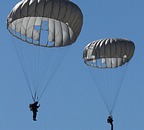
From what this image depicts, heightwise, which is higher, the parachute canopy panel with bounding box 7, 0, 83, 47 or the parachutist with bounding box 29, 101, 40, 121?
the parachute canopy panel with bounding box 7, 0, 83, 47

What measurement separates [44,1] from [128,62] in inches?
533

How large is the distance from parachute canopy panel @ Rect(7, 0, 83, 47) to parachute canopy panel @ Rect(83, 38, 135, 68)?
5717 mm

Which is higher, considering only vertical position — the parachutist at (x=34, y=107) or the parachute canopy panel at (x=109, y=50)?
the parachute canopy panel at (x=109, y=50)

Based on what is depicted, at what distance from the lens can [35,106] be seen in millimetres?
52469

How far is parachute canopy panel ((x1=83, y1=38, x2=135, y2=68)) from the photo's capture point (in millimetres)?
59941

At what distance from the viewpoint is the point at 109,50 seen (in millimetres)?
59969

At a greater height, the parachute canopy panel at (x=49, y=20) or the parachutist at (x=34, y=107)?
the parachute canopy panel at (x=49, y=20)

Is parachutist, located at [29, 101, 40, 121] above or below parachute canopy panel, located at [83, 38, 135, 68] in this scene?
below

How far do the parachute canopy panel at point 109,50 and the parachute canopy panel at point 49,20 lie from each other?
572 cm

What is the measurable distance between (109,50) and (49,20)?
738cm

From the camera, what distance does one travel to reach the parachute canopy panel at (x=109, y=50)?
59941mm

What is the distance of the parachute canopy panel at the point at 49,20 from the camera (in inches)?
2048

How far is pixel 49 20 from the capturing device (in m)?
55.2

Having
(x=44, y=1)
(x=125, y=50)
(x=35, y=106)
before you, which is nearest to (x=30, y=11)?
(x=44, y=1)
